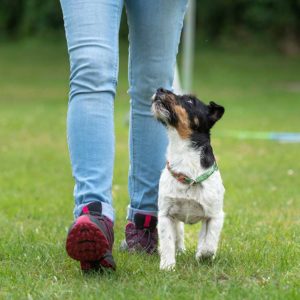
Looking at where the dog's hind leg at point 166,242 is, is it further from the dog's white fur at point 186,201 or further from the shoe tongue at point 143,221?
the shoe tongue at point 143,221

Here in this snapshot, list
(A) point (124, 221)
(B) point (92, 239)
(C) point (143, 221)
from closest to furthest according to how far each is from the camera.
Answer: (B) point (92, 239) → (C) point (143, 221) → (A) point (124, 221)

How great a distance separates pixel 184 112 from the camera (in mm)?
4141

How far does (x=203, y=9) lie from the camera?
41.1 m

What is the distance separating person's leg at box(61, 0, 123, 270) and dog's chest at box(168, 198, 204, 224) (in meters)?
0.53

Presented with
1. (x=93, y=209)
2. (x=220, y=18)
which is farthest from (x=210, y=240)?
(x=220, y=18)

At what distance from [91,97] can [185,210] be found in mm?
864

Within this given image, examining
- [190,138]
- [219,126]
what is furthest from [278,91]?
[190,138]

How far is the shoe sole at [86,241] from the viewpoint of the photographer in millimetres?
3354

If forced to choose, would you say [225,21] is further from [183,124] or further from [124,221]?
[183,124]

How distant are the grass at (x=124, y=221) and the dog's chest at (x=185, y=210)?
0.25 meters

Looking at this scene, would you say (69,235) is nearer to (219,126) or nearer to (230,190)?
(230,190)

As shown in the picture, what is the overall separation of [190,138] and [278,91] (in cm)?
2317

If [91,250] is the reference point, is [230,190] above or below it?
below

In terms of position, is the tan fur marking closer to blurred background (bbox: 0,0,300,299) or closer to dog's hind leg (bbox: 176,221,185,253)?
dog's hind leg (bbox: 176,221,185,253)
